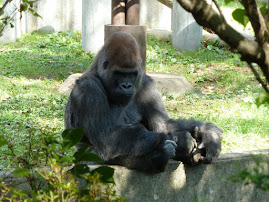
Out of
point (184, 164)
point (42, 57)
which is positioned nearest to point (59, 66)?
point (42, 57)

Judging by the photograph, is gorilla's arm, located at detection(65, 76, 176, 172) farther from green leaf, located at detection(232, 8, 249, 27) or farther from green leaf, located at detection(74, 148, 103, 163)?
green leaf, located at detection(232, 8, 249, 27)

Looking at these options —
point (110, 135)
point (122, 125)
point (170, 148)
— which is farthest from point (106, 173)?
point (122, 125)

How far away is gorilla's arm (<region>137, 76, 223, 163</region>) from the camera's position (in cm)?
326

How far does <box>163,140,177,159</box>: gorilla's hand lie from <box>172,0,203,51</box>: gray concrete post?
6719 mm

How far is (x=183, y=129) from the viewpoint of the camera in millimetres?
3607

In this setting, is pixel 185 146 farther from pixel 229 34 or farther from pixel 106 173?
pixel 229 34

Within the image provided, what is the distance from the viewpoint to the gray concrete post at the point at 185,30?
9547 millimetres

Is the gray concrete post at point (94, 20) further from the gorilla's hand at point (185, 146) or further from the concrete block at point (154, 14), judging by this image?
the gorilla's hand at point (185, 146)

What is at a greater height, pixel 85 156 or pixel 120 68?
pixel 120 68

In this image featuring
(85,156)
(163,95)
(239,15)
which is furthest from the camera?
(163,95)

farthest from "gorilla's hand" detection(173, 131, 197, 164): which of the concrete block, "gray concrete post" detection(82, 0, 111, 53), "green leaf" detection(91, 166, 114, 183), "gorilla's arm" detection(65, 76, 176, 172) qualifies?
the concrete block

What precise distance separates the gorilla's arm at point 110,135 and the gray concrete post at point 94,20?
20.0ft

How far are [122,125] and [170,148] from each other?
52 cm

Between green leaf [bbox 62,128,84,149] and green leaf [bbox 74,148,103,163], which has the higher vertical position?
green leaf [bbox 62,128,84,149]
